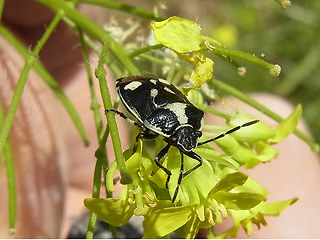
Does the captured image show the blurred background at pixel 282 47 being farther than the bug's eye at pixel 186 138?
Yes

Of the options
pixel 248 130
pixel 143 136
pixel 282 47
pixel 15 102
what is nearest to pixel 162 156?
pixel 143 136

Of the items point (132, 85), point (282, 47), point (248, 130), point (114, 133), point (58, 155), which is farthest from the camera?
point (282, 47)

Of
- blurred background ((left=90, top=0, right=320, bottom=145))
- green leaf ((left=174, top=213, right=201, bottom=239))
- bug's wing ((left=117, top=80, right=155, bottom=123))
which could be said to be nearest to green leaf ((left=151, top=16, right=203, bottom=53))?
bug's wing ((left=117, top=80, right=155, bottom=123))

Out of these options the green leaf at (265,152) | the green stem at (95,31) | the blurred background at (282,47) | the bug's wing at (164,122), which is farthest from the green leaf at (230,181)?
the blurred background at (282,47)

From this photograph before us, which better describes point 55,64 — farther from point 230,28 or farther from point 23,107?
point 230,28

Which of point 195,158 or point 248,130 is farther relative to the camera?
point 248,130

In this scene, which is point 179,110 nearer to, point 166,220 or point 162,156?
point 162,156

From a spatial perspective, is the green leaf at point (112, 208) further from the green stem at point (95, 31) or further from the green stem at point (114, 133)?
the green stem at point (95, 31)
